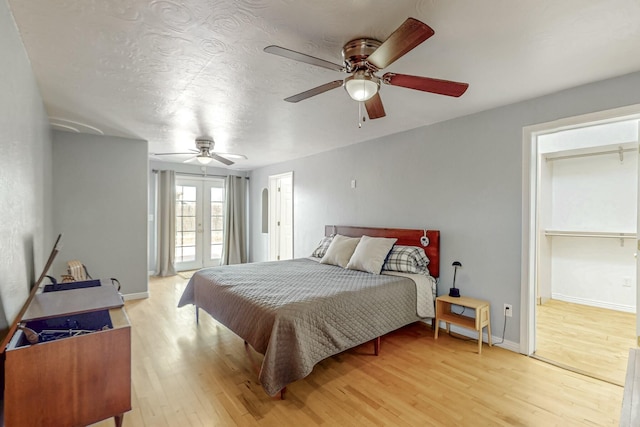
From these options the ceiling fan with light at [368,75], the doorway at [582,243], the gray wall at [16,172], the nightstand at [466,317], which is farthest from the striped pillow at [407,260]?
the gray wall at [16,172]

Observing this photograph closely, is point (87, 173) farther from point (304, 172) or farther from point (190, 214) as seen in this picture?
point (304, 172)

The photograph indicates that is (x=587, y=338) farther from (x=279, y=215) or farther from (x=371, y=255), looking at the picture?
(x=279, y=215)

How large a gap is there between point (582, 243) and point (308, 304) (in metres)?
4.17

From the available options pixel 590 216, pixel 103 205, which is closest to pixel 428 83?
pixel 590 216

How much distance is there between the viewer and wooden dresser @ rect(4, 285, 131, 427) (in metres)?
1.28

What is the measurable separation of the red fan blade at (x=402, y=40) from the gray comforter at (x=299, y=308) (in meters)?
1.69

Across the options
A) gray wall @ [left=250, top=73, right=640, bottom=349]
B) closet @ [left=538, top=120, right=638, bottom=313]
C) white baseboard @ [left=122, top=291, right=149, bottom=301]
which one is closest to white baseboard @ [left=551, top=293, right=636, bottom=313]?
closet @ [left=538, top=120, right=638, bottom=313]

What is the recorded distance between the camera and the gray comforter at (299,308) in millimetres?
2070

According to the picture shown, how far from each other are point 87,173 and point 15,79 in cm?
270

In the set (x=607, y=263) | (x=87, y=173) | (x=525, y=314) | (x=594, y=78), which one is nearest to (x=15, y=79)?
(x=87, y=173)

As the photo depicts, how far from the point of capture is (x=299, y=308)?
220 cm

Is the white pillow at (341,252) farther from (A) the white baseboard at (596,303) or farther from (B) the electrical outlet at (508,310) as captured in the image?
(A) the white baseboard at (596,303)

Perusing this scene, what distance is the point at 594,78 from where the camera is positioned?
232 centimetres

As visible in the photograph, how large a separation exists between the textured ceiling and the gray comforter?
1.71 m
